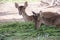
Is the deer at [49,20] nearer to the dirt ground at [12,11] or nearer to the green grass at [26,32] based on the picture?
the green grass at [26,32]

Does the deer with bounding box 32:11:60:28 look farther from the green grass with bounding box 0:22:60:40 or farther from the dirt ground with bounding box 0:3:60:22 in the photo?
the dirt ground with bounding box 0:3:60:22

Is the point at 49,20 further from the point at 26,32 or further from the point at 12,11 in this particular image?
the point at 12,11

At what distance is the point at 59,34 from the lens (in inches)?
198

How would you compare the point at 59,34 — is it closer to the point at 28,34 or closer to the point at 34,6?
the point at 28,34

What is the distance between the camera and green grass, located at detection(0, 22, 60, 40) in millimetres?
4840

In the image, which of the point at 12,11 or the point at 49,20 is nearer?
the point at 49,20

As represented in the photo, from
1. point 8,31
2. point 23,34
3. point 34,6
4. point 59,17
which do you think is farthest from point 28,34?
point 34,6

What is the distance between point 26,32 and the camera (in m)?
5.20

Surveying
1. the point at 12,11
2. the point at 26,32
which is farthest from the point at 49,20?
the point at 12,11

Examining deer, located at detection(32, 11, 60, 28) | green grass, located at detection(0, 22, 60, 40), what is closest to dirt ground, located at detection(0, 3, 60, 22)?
green grass, located at detection(0, 22, 60, 40)

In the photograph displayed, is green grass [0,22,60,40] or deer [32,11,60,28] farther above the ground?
deer [32,11,60,28]

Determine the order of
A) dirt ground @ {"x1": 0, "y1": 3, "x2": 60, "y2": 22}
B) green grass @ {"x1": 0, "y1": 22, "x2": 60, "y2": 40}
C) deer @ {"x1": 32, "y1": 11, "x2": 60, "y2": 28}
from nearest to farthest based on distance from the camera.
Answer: green grass @ {"x1": 0, "y1": 22, "x2": 60, "y2": 40}
deer @ {"x1": 32, "y1": 11, "x2": 60, "y2": 28}
dirt ground @ {"x1": 0, "y1": 3, "x2": 60, "y2": 22}

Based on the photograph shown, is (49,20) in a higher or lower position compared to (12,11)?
higher

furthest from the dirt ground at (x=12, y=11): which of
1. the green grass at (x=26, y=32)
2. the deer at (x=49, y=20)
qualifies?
the deer at (x=49, y=20)
